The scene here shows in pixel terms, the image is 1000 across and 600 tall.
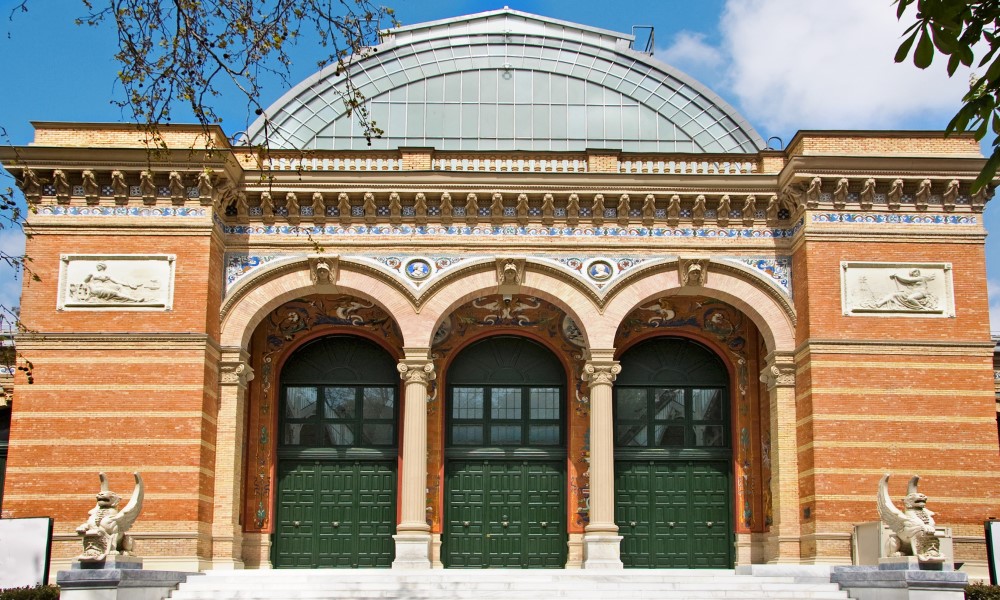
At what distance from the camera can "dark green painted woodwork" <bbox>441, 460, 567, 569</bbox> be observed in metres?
26.6

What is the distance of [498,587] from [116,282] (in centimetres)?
990

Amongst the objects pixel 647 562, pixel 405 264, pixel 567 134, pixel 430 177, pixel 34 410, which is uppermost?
pixel 567 134

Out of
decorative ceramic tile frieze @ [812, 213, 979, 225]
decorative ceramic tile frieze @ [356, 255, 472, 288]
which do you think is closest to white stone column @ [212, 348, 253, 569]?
decorative ceramic tile frieze @ [356, 255, 472, 288]

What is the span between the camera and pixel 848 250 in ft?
80.3

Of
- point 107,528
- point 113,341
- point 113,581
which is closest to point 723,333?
point 113,341

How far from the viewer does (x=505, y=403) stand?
90.5 ft

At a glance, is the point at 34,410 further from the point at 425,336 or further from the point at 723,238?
the point at 723,238

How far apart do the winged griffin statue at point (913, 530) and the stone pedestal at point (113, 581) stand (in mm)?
12151

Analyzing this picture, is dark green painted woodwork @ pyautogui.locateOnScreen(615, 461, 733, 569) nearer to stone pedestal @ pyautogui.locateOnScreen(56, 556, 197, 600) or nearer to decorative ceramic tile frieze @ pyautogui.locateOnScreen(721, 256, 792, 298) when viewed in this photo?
decorative ceramic tile frieze @ pyautogui.locateOnScreen(721, 256, 792, 298)

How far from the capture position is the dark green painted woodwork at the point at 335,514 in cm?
2641

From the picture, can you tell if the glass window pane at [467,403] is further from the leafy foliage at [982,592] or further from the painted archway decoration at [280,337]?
the leafy foliage at [982,592]

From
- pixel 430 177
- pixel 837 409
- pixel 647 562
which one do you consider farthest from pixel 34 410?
pixel 837 409

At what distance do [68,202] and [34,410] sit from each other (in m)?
4.27

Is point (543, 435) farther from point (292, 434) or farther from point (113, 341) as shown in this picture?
point (113, 341)
